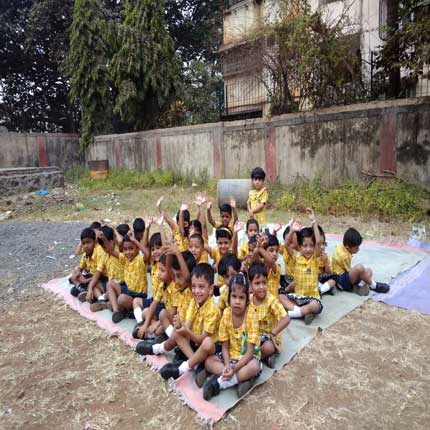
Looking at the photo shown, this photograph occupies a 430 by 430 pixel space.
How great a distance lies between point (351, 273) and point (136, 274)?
7.11 feet

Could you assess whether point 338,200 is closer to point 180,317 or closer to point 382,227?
point 382,227

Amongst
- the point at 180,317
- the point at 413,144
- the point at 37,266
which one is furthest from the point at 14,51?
the point at 180,317

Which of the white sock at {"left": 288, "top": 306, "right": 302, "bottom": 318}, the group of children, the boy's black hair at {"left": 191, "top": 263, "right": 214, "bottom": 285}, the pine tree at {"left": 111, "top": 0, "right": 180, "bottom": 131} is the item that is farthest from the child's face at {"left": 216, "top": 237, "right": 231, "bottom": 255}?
the pine tree at {"left": 111, "top": 0, "right": 180, "bottom": 131}

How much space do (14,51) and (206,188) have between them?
14209 millimetres

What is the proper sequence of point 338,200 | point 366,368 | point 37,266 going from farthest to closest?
point 338,200
point 37,266
point 366,368

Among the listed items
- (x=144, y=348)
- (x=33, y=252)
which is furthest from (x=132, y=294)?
(x=33, y=252)

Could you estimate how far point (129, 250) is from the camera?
3645mm

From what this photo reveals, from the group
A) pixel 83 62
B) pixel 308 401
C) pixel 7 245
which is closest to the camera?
pixel 308 401

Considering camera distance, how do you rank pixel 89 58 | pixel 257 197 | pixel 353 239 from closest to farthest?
pixel 353 239 < pixel 257 197 < pixel 89 58

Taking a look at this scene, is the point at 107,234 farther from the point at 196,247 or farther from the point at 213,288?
the point at 213,288

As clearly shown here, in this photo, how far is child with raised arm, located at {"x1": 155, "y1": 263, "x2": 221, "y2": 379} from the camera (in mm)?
2559

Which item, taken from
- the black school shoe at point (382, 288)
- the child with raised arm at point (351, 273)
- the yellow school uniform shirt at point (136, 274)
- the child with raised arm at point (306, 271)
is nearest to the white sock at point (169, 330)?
the yellow school uniform shirt at point (136, 274)

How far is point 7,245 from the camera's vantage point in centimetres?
627

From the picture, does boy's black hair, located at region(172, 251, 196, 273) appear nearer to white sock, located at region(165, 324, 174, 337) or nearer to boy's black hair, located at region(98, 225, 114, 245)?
white sock, located at region(165, 324, 174, 337)
